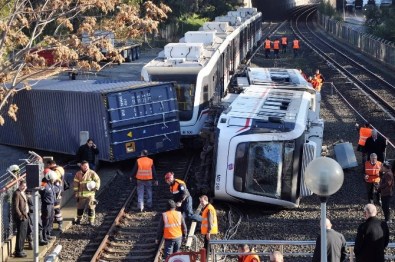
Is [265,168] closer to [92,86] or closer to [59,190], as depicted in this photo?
[59,190]

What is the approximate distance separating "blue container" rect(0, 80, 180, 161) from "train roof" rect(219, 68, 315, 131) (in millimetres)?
1825

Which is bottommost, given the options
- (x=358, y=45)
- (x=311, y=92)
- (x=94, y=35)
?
(x=358, y=45)

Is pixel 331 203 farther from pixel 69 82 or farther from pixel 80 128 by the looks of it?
pixel 69 82

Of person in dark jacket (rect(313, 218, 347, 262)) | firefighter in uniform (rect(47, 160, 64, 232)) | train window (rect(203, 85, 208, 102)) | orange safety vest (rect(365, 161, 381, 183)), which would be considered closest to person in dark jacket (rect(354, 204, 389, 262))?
person in dark jacket (rect(313, 218, 347, 262))

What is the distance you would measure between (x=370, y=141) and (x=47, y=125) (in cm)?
923

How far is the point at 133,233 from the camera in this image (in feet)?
51.8

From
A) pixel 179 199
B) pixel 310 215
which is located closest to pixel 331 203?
pixel 310 215

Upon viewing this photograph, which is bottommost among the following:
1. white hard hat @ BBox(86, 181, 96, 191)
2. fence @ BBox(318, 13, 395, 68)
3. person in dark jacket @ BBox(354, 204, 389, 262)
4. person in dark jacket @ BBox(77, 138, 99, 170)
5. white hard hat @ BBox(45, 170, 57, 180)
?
fence @ BBox(318, 13, 395, 68)

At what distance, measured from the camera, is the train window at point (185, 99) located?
22.5 metres

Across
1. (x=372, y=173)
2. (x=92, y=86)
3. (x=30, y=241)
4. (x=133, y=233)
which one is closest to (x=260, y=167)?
(x=372, y=173)

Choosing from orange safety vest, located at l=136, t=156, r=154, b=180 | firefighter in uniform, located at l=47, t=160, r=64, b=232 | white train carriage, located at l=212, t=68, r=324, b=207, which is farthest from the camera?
orange safety vest, located at l=136, t=156, r=154, b=180

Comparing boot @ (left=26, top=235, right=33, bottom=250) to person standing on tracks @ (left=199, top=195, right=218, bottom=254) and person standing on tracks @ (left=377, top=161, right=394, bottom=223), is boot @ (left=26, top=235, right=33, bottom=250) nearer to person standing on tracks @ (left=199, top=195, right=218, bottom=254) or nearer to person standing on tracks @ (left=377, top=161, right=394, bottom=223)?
person standing on tracks @ (left=199, top=195, right=218, bottom=254)

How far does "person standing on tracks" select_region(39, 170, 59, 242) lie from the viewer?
48.4ft

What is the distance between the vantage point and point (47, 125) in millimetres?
22656
